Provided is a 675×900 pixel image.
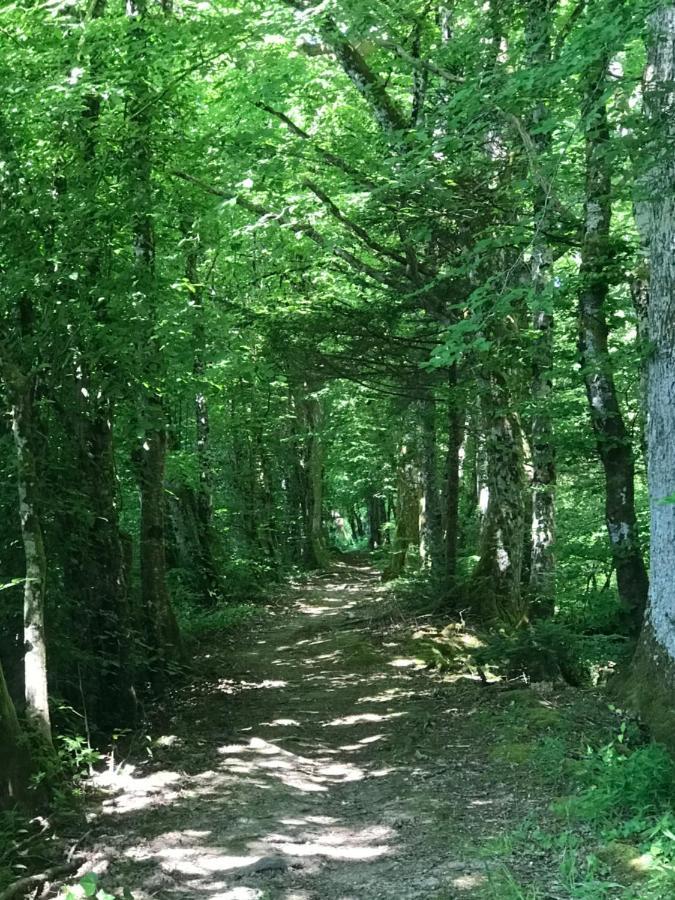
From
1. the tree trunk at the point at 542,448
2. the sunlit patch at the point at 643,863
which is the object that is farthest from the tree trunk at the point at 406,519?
the sunlit patch at the point at 643,863

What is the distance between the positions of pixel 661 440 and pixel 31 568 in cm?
553

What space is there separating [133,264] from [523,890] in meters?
6.73

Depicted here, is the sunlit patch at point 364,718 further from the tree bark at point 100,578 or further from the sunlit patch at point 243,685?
the tree bark at point 100,578

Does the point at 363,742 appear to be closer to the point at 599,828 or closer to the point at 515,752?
the point at 515,752

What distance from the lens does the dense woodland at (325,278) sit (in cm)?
661

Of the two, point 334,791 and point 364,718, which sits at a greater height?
point 334,791

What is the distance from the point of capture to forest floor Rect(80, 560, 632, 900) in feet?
17.1

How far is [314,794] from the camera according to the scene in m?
7.11

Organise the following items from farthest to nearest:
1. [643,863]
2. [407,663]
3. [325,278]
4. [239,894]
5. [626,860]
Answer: [325,278] < [407,663] < [239,894] < [626,860] < [643,863]

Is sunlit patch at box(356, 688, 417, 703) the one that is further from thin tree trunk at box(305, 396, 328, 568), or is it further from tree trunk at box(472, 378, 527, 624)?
thin tree trunk at box(305, 396, 328, 568)

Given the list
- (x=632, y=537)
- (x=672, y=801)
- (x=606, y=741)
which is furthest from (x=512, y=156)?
(x=672, y=801)

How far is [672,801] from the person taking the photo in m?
5.35

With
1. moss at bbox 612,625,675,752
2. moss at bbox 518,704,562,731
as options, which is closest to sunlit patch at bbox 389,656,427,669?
moss at bbox 518,704,562,731

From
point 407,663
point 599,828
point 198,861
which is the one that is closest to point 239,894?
point 198,861
